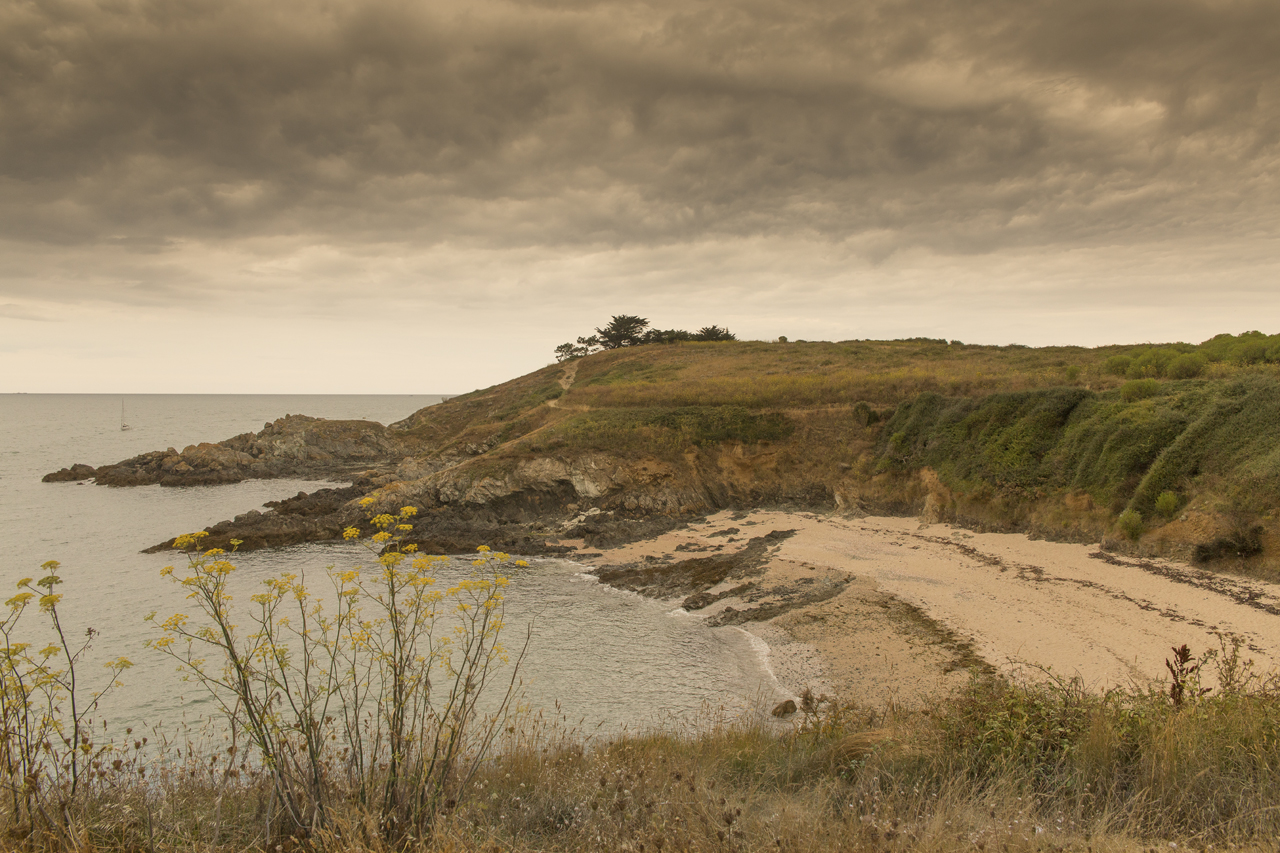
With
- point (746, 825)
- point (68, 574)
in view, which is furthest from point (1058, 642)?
point (68, 574)

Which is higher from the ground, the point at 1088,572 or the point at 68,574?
the point at 1088,572

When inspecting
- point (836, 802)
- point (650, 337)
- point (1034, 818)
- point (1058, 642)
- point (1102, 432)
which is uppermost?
point (650, 337)

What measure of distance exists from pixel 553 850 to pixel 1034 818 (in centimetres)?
358

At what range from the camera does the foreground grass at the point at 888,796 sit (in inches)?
167

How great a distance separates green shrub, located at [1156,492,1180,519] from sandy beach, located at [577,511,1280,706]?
1864mm

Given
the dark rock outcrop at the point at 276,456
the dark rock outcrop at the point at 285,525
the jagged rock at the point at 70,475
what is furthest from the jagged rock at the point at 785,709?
the jagged rock at the point at 70,475

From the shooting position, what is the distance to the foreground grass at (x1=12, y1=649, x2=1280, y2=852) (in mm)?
4234

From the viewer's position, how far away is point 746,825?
4785 millimetres

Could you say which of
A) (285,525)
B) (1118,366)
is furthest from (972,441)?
(285,525)

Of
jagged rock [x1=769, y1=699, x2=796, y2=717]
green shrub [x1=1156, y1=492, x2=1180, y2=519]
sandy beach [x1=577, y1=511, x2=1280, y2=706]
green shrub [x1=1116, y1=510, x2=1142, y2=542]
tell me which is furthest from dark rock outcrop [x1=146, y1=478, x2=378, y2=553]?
green shrub [x1=1156, y1=492, x2=1180, y2=519]

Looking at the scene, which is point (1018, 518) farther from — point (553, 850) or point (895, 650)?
point (553, 850)

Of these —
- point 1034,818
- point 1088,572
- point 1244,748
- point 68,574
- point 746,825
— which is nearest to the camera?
point 1034,818

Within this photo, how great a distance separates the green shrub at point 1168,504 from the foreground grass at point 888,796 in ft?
43.4

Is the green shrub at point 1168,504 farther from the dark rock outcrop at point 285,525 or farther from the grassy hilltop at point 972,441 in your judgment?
the dark rock outcrop at point 285,525
